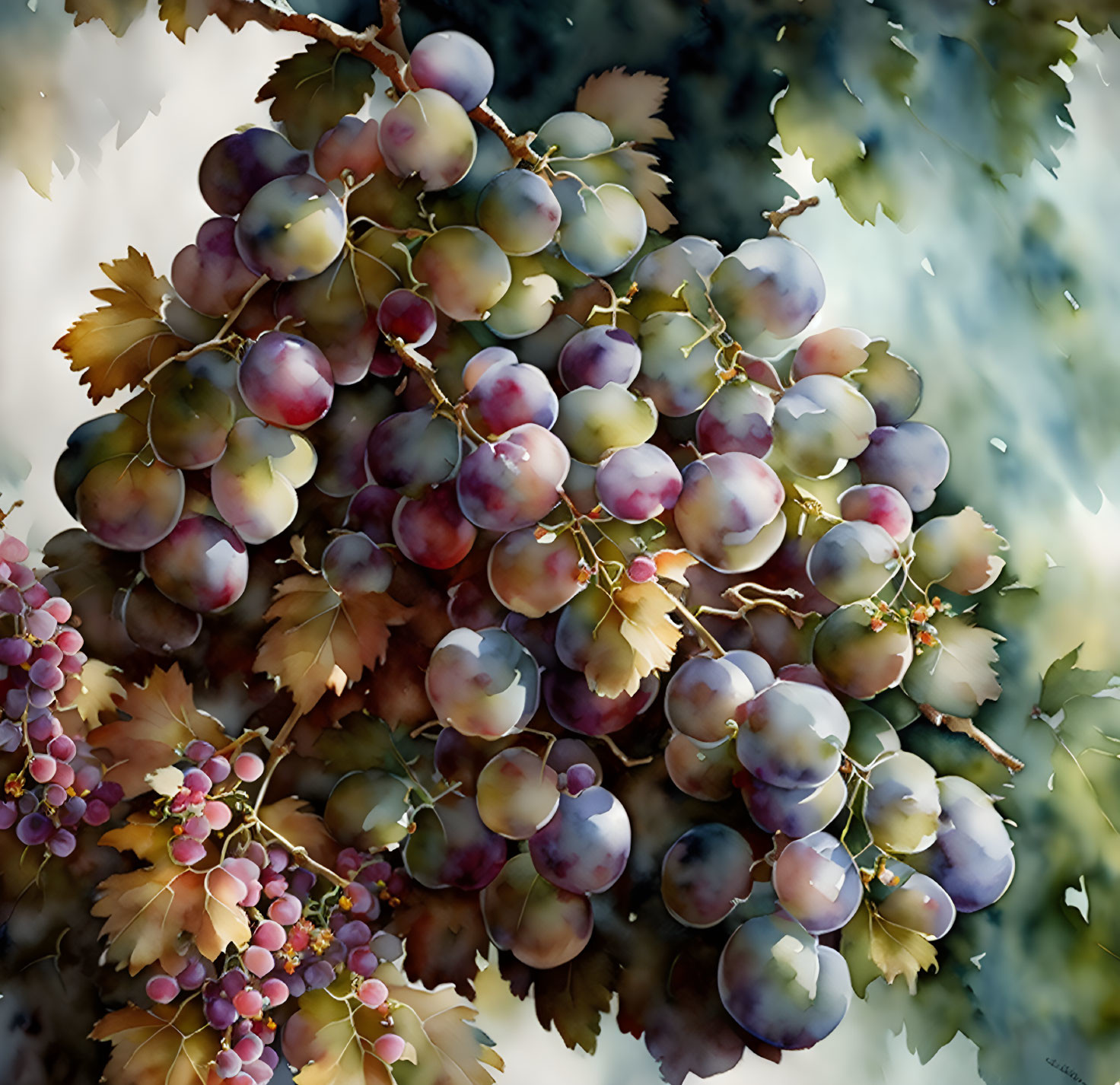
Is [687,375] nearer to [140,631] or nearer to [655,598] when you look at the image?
[655,598]

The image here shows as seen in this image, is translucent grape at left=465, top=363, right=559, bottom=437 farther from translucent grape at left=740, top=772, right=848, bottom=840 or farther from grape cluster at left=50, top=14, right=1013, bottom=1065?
translucent grape at left=740, top=772, right=848, bottom=840

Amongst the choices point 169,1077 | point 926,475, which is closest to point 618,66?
point 926,475

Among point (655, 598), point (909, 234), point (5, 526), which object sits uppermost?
point (909, 234)

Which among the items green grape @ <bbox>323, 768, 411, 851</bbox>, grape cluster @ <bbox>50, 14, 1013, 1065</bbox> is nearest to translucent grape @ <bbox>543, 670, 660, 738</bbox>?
grape cluster @ <bbox>50, 14, 1013, 1065</bbox>

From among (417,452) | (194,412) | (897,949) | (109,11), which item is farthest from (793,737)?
(109,11)

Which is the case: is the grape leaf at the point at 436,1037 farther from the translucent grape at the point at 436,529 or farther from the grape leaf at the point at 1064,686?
the grape leaf at the point at 1064,686

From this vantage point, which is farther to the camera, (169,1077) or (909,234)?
(909,234)
